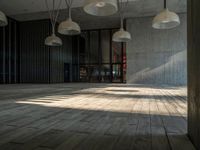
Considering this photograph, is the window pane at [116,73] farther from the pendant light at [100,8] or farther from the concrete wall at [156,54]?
the pendant light at [100,8]

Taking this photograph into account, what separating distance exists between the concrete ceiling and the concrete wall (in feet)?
4.88

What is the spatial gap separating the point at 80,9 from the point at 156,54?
803 centimetres

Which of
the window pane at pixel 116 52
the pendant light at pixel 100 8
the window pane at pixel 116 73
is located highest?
the window pane at pixel 116 52

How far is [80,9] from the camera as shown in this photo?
16031 mm

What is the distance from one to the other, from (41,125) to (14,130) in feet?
1.16

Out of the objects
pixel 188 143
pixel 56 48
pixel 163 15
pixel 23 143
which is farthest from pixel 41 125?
pixel 56 48

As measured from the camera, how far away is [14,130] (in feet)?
7.50

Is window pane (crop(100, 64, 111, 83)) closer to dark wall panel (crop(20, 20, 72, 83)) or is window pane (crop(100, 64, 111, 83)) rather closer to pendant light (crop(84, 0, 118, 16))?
dark wall panel (crop(20, 20, 72, 83))

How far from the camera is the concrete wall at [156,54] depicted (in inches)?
664

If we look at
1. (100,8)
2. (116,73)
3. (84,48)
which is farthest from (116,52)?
(100,8)

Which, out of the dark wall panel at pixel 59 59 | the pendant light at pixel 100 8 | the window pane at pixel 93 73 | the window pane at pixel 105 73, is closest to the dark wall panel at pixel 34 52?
the dark wall panel at pixel 59 59

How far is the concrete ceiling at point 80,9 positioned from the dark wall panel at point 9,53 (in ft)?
4.54

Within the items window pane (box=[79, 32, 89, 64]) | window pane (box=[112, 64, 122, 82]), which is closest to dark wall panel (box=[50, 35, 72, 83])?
window pane (box=[79, 32, 89, 64])

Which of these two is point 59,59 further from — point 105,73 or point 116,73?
point 116,73
